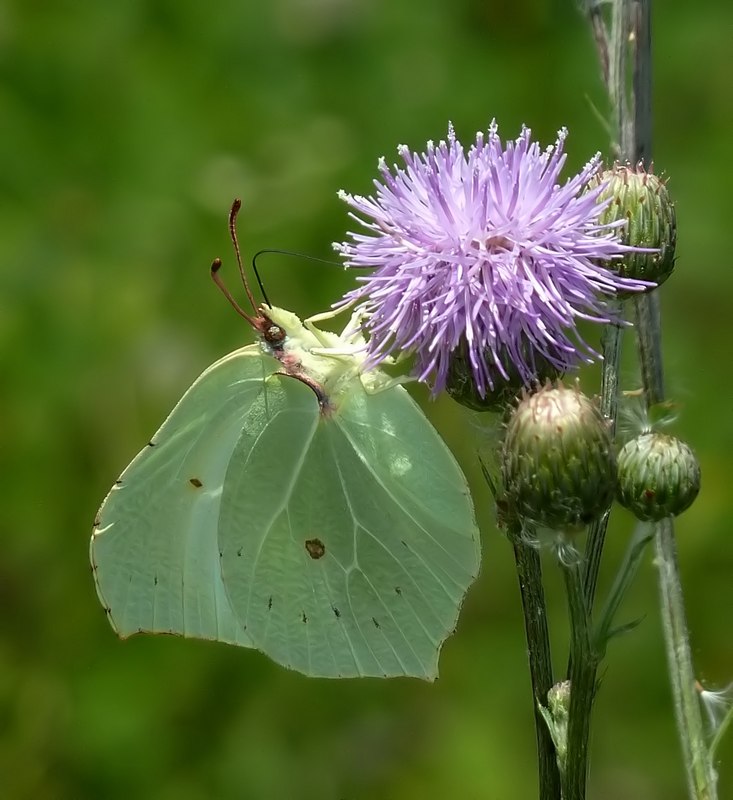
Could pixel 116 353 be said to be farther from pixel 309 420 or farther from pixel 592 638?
pixel 592 638

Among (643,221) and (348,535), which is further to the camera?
(348,535)

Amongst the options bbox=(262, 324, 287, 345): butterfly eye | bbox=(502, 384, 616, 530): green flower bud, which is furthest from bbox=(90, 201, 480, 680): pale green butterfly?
bbox=(502, 384, 616, 530): green flower bud

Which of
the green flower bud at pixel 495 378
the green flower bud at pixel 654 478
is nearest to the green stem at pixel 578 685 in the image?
the green flower bud at pixel 654 478

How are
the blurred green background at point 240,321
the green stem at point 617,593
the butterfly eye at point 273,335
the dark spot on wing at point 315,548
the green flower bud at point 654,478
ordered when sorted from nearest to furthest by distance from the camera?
1. the green stem at point 617,593
2. the green flower bud at point 654,478
3. the butterfly eye at point 273,335
4. the dark spot on wing at point 315,548
5. the blurred green background at point 240,321

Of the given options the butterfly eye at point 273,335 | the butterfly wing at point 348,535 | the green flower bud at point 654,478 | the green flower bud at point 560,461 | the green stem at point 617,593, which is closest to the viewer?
the green stem at point 617,593

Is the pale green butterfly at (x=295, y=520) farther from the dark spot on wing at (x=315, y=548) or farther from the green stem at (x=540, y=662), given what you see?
the green stem at (x=540, y=662)

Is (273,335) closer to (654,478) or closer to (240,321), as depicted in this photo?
(654,478)

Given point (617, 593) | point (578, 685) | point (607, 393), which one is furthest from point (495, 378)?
point (578, 685)
